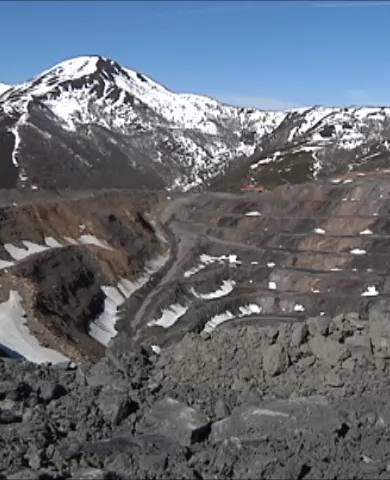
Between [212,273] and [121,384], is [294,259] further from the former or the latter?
[121,384]

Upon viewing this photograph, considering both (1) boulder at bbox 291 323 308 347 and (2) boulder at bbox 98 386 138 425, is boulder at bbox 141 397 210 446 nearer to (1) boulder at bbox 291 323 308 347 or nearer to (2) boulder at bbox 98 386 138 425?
(2) boulder at bbox 98 386 138 425

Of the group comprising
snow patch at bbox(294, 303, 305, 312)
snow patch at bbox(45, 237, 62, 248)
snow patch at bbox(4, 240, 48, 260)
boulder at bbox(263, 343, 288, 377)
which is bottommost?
boulder at bbox(263, 343, 288, 377)

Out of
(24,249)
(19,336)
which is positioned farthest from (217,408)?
(24,249)

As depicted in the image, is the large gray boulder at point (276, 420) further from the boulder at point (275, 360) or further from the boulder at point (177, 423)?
the boulder at point (275, 360)


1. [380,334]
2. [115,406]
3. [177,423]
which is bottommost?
[177,423]

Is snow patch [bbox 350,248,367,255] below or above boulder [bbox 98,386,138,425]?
above

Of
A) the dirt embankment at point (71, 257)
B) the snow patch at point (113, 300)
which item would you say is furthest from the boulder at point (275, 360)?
the snow patch at point (113, 300)

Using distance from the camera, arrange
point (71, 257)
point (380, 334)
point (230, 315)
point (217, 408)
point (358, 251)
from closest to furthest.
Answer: point (217, 408) < point (380, 334) < point (230, 315) < point (71, 257) < point (358, 251)

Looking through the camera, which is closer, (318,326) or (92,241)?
(318,326)

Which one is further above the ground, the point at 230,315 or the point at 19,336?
the point at 230,315

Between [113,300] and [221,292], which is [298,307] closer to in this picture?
[221,292]

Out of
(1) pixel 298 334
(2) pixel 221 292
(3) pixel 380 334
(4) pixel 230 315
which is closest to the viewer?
(1) pixel 298 334

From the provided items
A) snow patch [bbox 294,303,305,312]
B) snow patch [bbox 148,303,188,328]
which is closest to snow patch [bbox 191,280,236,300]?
snow patch [bbox 148,303,188,328]
